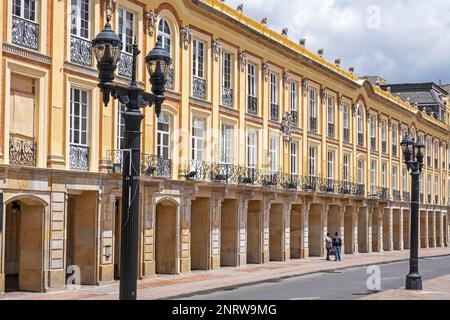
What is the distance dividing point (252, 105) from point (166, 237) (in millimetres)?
9296

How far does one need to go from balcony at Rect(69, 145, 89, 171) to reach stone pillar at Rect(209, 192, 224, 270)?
8468 mm

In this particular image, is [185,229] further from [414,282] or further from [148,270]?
[414,282]

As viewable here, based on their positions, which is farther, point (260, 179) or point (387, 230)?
point (387, 230)

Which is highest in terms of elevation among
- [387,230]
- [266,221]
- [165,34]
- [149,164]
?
[165,34]

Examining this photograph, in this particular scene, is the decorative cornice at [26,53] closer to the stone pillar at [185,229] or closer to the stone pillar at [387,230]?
the stone pillar at [185,229]

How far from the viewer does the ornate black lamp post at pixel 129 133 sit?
38.5 feet

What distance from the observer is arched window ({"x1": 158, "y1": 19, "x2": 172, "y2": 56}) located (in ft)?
99.3

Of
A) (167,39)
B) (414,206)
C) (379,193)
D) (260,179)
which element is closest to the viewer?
(414,206)

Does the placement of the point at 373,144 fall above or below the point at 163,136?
above

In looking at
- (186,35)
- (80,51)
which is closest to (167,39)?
(186,35)

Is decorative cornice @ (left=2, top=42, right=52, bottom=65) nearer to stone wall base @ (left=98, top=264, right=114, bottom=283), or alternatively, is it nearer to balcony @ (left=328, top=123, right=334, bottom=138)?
stone wall base @ (left=98, top=264, right=114, bottom=283)

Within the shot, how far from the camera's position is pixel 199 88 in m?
32.8

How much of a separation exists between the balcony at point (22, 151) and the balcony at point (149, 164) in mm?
3135

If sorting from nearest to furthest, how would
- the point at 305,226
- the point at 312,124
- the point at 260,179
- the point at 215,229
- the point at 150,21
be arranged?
the point at 150,21, the point at 215,229, the point at 260,179, the point at 305,226, the point at 312,124
